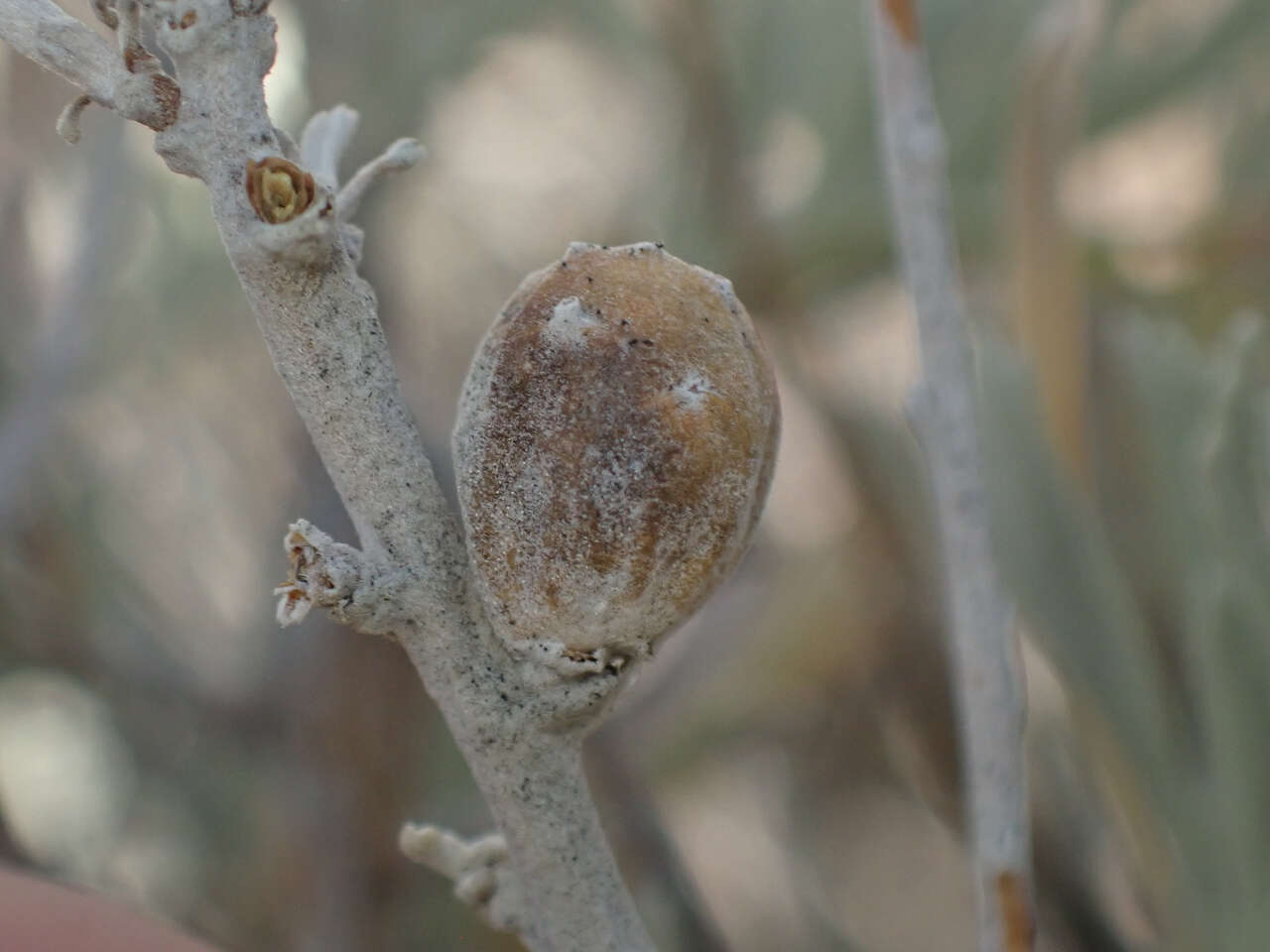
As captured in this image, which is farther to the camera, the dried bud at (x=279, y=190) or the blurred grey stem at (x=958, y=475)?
the blurred grey stem at (x=958, y=475)

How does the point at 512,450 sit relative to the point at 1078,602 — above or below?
below

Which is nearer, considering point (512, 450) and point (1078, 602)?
point (512, 450)

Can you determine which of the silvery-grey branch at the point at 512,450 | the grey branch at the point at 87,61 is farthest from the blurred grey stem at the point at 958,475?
the grey branch at the point at 87,61

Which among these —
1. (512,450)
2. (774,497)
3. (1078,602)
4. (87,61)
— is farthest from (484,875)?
(774,497)

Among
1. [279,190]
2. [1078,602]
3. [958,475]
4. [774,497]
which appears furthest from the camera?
[774,497]

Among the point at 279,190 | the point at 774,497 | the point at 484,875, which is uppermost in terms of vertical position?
the point at 774,497

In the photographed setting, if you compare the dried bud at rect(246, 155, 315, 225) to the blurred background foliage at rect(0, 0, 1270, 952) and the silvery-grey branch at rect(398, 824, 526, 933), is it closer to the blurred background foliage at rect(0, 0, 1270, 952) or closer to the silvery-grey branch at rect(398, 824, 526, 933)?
the silvery-grey branch at rect(398, 824, 526, 933)

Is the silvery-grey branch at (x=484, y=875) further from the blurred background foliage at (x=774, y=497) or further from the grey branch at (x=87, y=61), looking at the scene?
the blurred background foliage at (x=774, y=497)

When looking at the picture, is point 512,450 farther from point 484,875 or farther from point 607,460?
point 484,875
